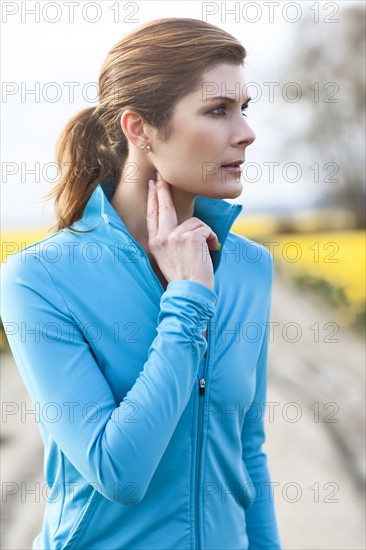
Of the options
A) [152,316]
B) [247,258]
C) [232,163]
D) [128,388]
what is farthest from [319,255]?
[128,388]

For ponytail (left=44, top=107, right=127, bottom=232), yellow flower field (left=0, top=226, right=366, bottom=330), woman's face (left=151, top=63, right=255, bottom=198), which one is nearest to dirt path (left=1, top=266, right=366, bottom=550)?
yellow flower field (left=0, top=226, right=366, bottom=330)

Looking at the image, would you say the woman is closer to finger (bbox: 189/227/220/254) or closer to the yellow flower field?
finger (bbox: 189/227/220/254)

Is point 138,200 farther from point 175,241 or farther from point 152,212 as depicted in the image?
point 175,241

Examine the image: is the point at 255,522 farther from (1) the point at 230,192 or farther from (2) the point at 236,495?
(1) the point at 230,192

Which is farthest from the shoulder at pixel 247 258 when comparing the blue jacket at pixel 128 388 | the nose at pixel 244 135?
the nose at pixel 244 135

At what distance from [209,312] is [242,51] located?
0.69 meters

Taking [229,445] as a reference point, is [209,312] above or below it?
above

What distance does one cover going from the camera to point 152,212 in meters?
2.25

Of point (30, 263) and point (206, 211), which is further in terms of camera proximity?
point (206, 211)

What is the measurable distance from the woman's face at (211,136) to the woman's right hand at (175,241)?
0.22ft

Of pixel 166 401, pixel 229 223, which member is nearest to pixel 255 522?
pixel 166 401

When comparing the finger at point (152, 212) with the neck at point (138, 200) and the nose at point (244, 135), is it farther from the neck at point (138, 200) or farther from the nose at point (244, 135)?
the nose at point (244, 135)

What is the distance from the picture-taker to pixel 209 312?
6.76 ft

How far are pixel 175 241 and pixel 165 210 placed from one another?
0.34 feet
